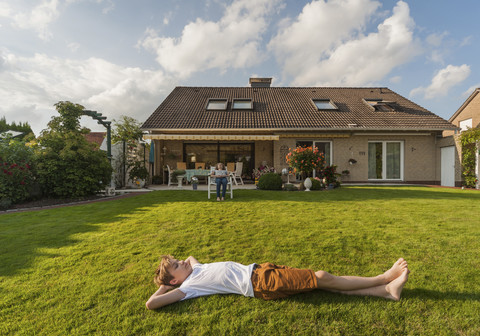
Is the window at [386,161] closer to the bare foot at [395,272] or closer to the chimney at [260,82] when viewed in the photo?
the chimney at [260,82]

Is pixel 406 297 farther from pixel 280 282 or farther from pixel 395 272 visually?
pixel 280 282

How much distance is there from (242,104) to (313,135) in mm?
5162

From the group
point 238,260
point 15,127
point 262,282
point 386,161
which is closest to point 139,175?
point 238,260

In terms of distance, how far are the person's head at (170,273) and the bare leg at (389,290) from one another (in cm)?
164

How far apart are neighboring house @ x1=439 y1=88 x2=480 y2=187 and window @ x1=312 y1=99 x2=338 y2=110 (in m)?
6.15

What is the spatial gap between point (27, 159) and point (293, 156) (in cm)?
995

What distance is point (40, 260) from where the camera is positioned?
3.11 meters

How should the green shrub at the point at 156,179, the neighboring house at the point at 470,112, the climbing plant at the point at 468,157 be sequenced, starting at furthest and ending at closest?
the neighboring house at the point at 470,112
the green shrub at the point at 156,179
the climbing plant at the point at 468,157

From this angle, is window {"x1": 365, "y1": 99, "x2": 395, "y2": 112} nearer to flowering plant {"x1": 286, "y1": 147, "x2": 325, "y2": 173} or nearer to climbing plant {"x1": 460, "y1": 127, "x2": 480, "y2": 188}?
climbing plant {"x1": 460, "y1": 127, "x2": 480, "y2": 188}

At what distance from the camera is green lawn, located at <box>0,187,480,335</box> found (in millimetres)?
1892

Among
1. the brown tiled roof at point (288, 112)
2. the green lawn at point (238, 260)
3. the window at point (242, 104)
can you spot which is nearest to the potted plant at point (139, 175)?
the brown tiled roof at point (288, 112)

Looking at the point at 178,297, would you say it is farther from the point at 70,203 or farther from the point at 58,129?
the point at 58,129

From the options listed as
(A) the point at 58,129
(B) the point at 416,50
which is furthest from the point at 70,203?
(B) the point at 416,50

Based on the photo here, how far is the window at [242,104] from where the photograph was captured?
14.4 metres
